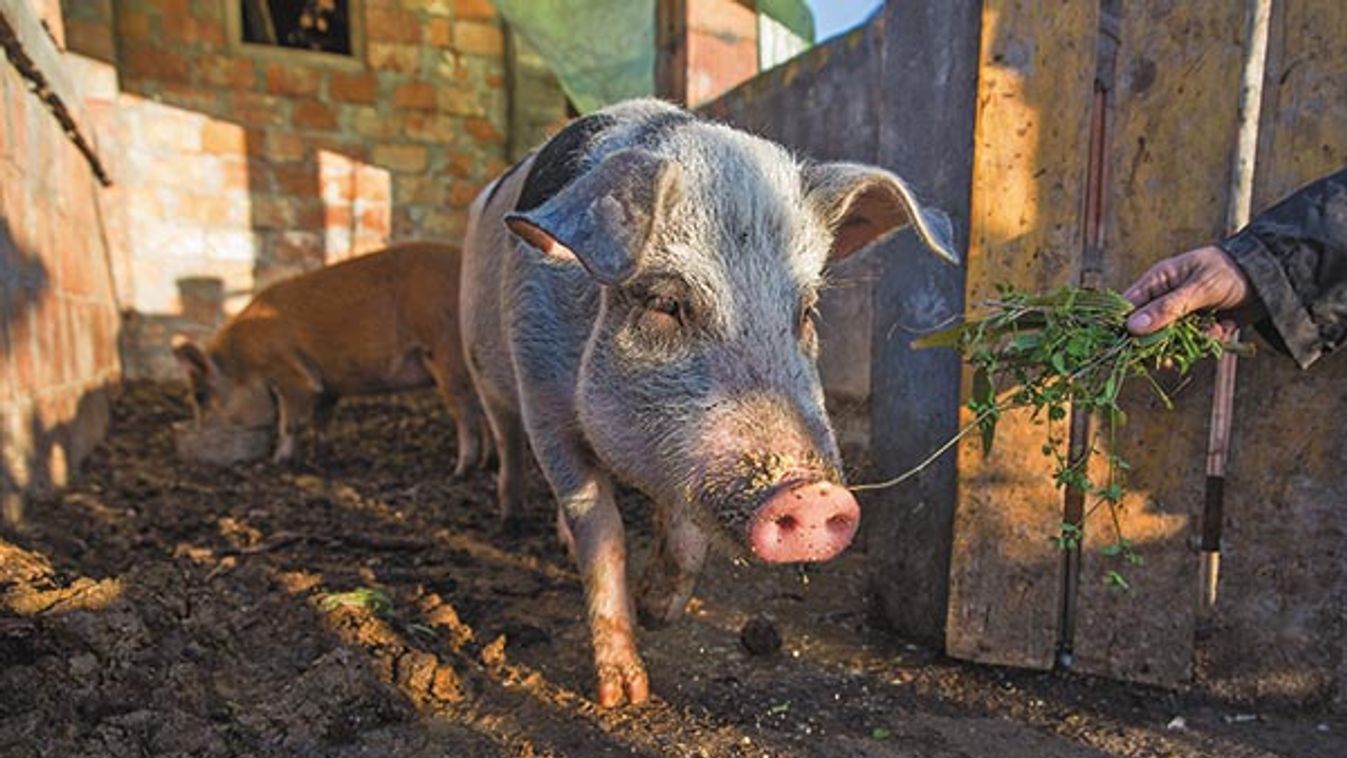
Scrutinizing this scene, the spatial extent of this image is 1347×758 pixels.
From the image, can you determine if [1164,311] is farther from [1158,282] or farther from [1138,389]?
[1138,389]

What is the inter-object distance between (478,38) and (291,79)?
188 cm

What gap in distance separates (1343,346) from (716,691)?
1.80 meters

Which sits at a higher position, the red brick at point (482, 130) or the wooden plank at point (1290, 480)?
the red brick at point (482, 130)

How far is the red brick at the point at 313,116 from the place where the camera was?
25.7ft

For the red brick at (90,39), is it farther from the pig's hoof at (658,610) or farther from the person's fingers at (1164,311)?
the person's fingers at (1164,311)

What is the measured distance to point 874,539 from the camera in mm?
2705

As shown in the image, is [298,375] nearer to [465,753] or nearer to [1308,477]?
[465,753]

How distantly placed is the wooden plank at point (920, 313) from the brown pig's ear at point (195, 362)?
176 inches

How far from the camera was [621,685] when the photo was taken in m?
2.12

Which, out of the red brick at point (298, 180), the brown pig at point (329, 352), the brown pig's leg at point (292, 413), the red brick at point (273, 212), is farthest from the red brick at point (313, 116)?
the brown pig's leg at point (292, 413)

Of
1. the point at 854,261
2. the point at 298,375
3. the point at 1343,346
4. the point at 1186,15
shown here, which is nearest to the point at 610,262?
the point at 1186,15

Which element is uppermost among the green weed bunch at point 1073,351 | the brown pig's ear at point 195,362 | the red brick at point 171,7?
the red brick at point 171,7

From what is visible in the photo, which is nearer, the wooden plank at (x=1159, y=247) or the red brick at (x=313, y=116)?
the wooden plank at (x=1159, y=247)

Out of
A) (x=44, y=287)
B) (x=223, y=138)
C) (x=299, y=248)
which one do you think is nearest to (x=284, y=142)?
(x=223, y=138)
